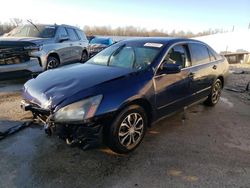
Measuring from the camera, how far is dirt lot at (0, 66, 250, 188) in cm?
314

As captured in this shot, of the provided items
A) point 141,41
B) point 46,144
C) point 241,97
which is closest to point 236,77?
point 241,97

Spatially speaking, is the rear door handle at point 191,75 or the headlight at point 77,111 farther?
the rear door handle at point 191,75

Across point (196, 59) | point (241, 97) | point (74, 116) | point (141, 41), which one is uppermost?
point (141, 41)

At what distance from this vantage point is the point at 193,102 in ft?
17.2

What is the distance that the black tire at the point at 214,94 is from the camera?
6.12m

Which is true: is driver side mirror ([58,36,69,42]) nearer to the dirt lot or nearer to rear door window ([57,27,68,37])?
rear door window ([57,27,68,37])

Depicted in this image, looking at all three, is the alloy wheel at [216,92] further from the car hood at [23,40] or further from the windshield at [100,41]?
the windshield at [100,41]

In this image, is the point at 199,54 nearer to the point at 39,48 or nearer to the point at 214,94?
→ the point at 214,94

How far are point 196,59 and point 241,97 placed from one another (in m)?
3.17

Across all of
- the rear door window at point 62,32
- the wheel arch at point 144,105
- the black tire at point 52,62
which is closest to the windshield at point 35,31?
the rear door window at point 62,32

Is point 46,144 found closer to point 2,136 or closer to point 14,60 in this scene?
point 2,136

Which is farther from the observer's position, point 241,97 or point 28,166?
point 241,97

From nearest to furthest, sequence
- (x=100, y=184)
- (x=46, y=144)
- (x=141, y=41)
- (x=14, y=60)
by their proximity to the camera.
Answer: (x=100, y=184) → (x=46, y=144) → (x=141, y=41) → (x=14, y=60)

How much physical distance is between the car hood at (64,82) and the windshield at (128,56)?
0.82 ft
